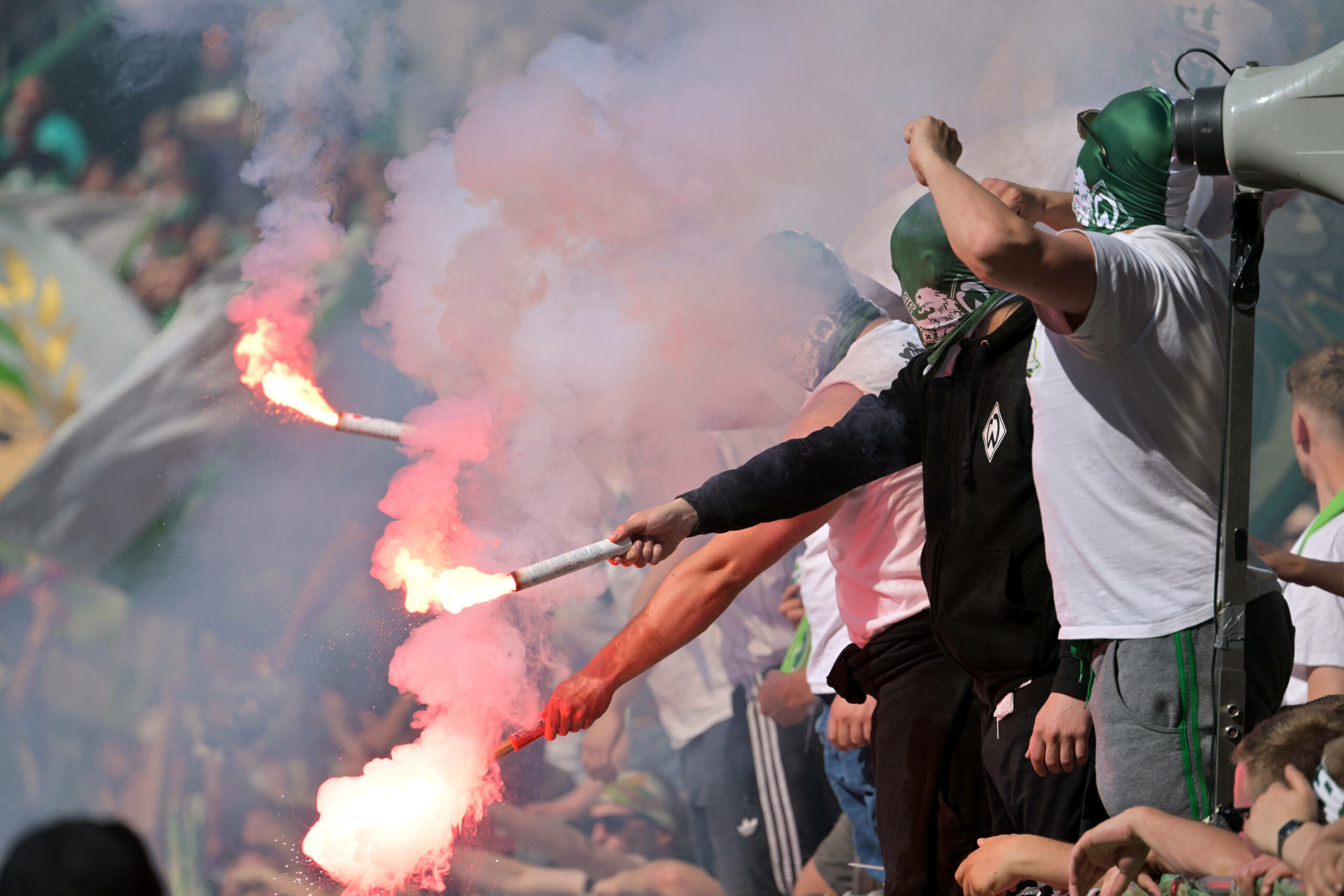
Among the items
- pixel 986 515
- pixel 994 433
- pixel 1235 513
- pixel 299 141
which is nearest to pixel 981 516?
pixel 986 515

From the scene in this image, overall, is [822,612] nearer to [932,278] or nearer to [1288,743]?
[932,278]

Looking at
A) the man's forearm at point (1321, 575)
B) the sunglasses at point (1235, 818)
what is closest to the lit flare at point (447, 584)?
the sunglasses at point (1235, 818)

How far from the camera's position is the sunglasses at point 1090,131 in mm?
1912

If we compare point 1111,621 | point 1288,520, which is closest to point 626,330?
point 1111,621

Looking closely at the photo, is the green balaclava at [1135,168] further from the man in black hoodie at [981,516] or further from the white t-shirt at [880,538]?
the white t-shirt at [880,538]

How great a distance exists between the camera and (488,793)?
12.8ft

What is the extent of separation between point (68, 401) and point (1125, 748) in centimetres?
418

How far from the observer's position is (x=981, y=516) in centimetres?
209

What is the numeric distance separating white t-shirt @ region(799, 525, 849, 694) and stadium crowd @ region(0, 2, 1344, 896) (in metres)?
0.01

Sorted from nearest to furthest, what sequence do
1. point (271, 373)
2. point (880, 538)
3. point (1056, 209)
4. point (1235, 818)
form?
1. point (1235, 818)
2. point (1056, 209)
3. point (880, 538)
4. point (271, 373)

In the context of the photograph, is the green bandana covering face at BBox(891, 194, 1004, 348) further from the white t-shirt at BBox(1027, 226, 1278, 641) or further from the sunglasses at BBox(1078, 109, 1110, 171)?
the white t-shirt at BBox(1027, 226, 1278, 641)

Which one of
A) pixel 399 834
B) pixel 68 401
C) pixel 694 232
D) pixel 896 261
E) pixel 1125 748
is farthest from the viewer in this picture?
pixel 68 401

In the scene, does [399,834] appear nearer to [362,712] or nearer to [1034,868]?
[362,712]

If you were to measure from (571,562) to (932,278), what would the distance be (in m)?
0.96
